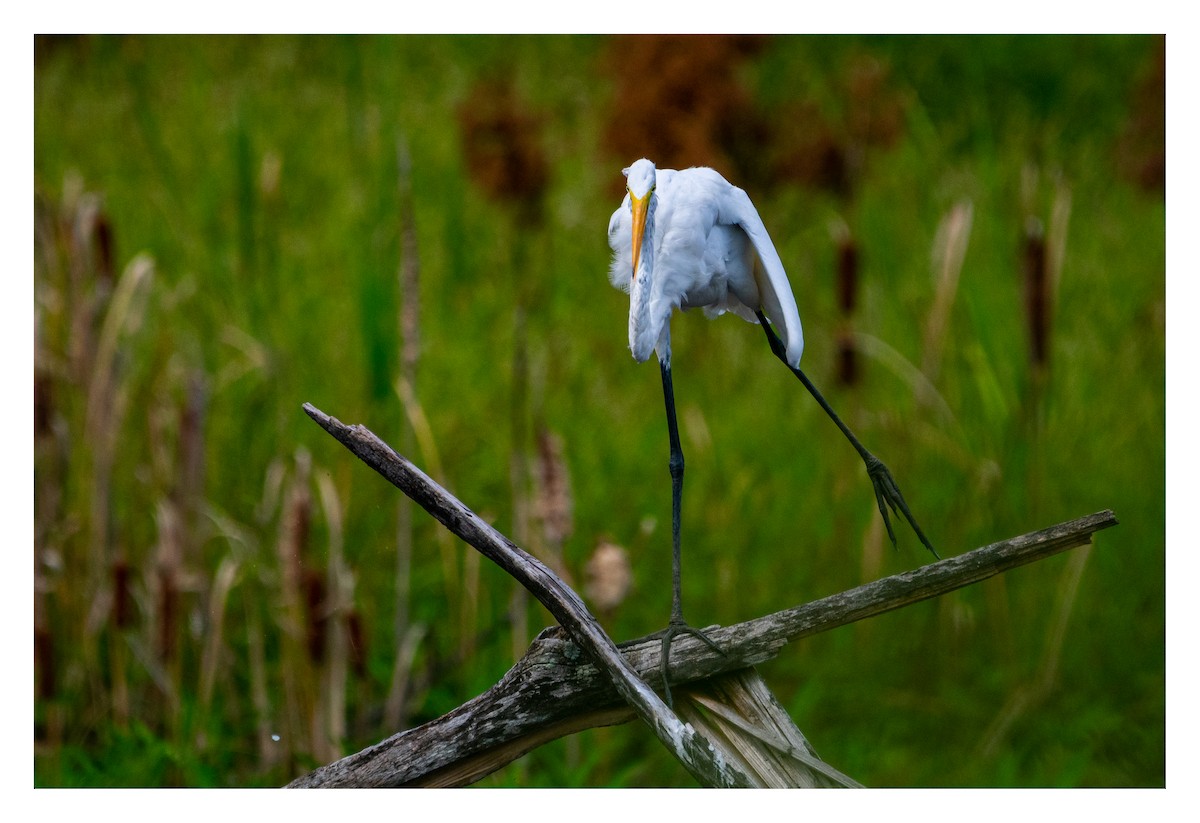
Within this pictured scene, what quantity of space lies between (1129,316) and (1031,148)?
246 mm

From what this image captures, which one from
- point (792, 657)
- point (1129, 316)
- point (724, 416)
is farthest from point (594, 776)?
point (1129, 316)

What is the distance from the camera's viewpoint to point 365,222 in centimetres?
160

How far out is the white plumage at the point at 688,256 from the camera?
2.15 feet

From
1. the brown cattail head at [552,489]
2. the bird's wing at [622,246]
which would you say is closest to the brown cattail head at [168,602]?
the brown cattail head at [552,489]

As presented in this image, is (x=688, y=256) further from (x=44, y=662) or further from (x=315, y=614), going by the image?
(x=44, y=662)

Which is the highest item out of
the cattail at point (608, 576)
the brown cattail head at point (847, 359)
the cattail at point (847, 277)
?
the cattail at point (847, 277)

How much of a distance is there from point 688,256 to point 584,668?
267mm

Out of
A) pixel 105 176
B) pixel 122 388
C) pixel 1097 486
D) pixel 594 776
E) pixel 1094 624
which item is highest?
pixel 105 176

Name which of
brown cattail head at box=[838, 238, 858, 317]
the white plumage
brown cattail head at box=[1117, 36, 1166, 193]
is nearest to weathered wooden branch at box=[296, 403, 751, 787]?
the white plumage

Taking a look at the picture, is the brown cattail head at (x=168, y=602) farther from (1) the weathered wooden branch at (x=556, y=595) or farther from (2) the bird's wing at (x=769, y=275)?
(2) the bird's wing at (x=769, y=275)

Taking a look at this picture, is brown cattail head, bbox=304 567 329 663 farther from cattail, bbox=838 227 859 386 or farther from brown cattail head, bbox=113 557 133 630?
cattail, bbox=838 227 859 386

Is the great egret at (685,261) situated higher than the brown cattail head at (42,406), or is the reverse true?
the brown cattail head at (42,406)

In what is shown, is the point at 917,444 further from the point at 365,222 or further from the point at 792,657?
A: the point at 365,222

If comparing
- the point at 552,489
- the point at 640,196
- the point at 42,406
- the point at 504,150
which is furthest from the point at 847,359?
the point at 42,406
